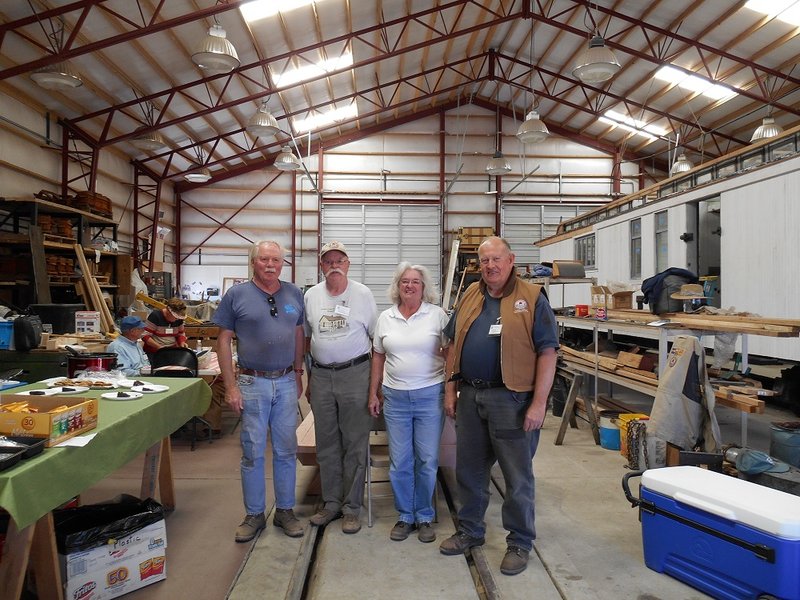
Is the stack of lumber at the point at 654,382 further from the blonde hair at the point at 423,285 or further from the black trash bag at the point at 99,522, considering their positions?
the black trash bag at the point at 99,522

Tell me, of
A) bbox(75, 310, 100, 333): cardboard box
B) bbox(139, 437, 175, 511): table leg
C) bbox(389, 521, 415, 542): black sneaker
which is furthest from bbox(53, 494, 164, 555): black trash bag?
bbox(75, 310, 100, 333): cardboard box

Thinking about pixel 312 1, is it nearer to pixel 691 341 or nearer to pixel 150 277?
pixel 150 277

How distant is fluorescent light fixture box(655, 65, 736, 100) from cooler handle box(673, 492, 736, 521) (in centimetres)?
1229

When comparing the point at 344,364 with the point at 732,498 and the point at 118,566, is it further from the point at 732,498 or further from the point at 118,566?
the point at 732,498

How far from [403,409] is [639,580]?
153 cm

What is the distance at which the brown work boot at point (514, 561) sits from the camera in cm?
282

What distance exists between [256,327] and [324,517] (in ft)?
4.22

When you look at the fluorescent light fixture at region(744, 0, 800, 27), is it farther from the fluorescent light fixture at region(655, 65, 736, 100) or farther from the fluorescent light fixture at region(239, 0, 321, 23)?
the fluorescent light fixture at region(239, 0, 321, 23)

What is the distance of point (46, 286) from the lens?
772 centimetres

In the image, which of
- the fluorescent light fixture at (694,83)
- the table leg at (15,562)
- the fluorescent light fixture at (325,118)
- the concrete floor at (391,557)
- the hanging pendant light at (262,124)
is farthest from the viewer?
the fluorescent light fixture at (325,118)

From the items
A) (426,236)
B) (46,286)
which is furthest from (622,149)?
(46,286)

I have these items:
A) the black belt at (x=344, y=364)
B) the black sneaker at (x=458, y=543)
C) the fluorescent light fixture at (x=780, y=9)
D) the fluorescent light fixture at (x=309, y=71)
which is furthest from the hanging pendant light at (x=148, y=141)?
the fluorescent light fixture at (x=780, y=9)

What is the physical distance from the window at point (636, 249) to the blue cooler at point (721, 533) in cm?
794

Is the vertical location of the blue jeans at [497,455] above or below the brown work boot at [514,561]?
above
